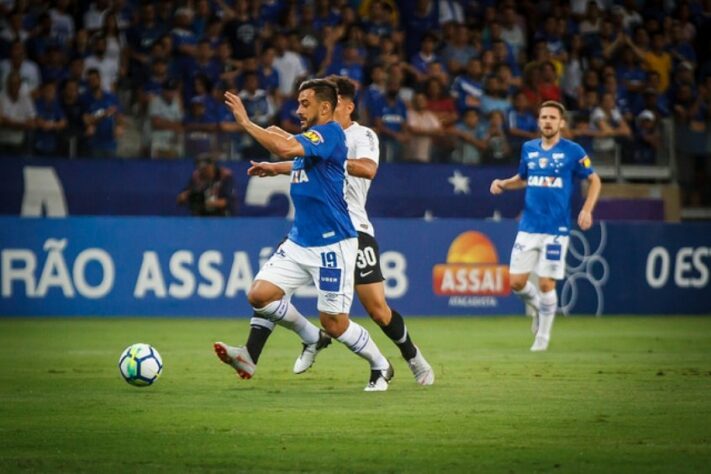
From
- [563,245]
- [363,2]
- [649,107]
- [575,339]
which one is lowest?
[575,339]

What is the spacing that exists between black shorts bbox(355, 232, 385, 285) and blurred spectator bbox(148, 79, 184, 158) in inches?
359

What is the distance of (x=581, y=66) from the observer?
2484 centimetres

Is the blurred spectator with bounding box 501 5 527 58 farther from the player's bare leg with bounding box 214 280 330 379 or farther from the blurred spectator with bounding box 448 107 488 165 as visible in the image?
the player's bare leg with bounding box 214 280 330 379

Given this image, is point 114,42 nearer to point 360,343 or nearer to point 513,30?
point 513,30

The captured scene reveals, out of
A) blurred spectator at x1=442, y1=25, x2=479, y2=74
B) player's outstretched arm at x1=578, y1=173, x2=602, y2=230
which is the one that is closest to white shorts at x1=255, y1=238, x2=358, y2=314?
player's outstretched arm at x1=578, y1=173, x2=602, y2=230

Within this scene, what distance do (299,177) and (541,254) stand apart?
18.9 feet

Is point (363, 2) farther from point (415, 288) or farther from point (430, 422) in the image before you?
point (430, 422)

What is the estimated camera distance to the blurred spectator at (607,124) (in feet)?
74.1

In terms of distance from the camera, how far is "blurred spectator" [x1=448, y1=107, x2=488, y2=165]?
21469 mm

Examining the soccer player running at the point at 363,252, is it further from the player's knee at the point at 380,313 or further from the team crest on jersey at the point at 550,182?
the team crest on jersey at the point at 550,182

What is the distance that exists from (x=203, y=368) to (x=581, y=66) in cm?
1330

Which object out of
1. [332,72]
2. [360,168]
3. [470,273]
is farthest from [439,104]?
[360,168]

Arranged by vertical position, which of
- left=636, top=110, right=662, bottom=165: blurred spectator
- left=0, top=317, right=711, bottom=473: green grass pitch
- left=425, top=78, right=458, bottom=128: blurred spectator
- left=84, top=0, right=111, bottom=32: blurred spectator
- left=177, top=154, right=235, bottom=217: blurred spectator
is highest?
left=84, top=0, right=111, bottom=32: blurred spectator

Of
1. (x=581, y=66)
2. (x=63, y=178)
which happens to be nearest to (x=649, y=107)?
(x=581, y=66)
